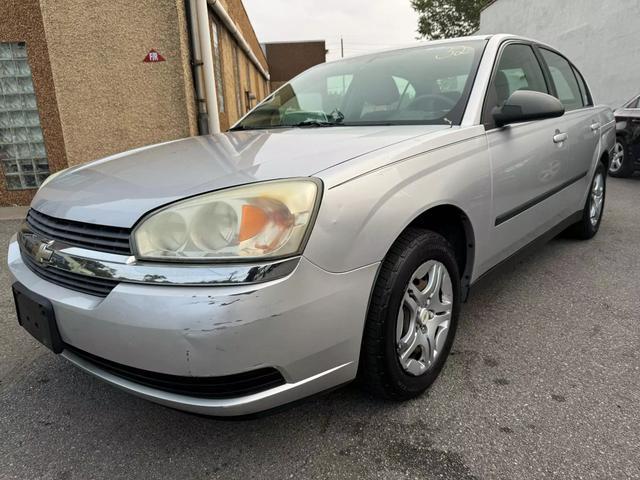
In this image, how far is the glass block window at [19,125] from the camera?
6.15m

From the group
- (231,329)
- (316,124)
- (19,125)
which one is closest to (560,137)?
(316,124)

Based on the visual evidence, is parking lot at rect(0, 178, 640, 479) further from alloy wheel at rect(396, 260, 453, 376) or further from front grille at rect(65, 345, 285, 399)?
front grille at rect(65, 345, 285, 399)

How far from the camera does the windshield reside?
7.47ft

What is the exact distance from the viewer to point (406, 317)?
1.79m

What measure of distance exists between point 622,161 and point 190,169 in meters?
7.66

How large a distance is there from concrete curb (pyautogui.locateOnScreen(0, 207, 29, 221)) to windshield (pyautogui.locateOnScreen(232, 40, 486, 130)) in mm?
4280

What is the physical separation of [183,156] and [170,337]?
37.0 inches

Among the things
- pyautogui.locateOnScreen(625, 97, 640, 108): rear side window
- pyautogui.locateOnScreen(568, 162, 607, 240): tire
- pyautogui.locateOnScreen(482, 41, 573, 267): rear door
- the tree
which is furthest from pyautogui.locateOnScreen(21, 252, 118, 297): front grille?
the tree

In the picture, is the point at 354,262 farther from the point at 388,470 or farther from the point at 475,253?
the point at 475,253

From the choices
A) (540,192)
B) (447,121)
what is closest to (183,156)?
(447,121)

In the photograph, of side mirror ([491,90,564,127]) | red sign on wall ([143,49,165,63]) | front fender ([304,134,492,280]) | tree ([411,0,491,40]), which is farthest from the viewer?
tree ([411,0,491,40])

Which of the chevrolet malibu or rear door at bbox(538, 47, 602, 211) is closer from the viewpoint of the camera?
the chevrolet malibu

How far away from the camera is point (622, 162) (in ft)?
24.0

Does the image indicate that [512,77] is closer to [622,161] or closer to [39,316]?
[39,316]
